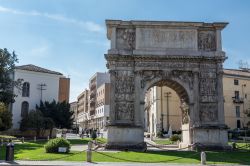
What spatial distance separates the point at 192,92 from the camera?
29781 millimetres

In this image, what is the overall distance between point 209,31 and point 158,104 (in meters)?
33.1

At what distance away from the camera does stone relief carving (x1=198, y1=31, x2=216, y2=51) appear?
100 feet

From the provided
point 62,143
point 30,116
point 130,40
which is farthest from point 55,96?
point 62,143

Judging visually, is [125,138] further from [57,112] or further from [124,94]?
[57,112]

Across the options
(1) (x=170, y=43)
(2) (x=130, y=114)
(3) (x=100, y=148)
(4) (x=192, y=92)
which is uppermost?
(1) (x=170, y=43)

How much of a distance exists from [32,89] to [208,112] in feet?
114

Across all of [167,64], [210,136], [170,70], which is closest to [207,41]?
[167,64]

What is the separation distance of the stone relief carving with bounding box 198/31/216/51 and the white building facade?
33.3m

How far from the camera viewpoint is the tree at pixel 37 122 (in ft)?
165

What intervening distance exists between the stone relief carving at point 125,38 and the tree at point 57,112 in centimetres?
2776

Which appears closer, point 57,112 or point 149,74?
point 149,74

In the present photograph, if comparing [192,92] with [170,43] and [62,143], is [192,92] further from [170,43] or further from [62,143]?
[62,143]

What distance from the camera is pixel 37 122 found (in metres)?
50.2

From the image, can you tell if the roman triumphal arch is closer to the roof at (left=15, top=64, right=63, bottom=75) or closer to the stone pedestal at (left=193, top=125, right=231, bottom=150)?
A: the stone pedestal at (left=193, top=125, right=231, bottom=150)
